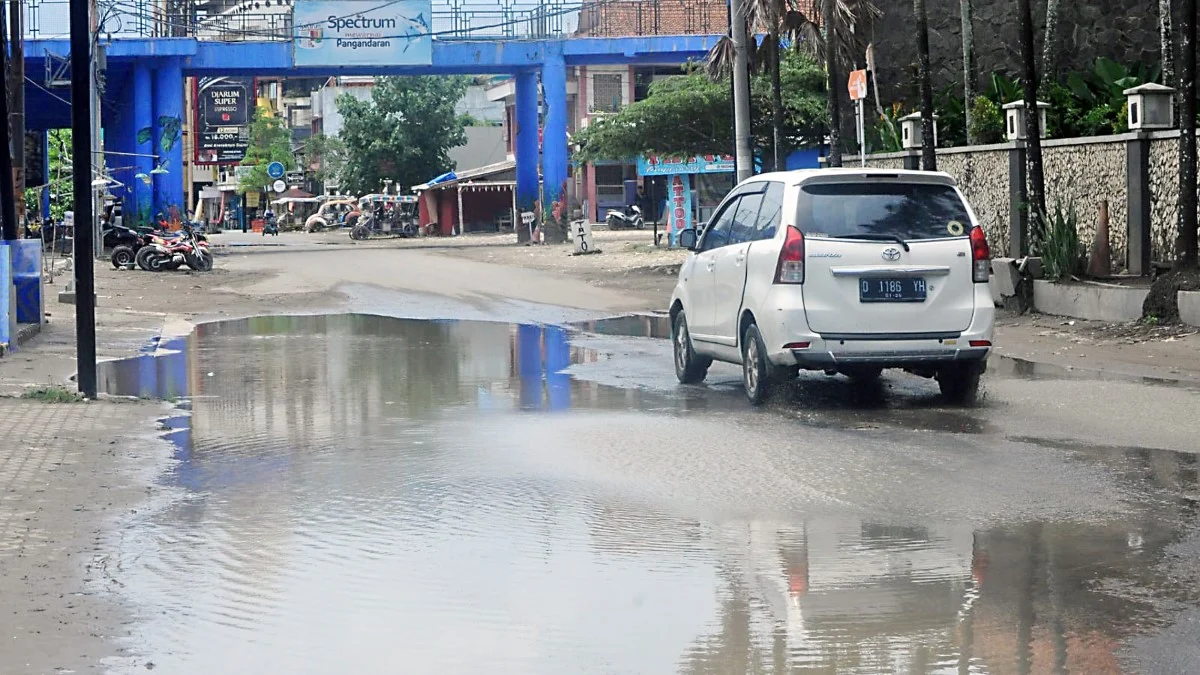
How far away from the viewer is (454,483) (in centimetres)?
905

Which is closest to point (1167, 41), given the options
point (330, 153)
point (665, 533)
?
point (665, 533)

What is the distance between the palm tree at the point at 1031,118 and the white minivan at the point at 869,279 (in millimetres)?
8174

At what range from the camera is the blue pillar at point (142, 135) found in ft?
172

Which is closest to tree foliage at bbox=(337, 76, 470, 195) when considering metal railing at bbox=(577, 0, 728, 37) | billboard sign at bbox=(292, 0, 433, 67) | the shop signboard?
metal railing at bbox=(577, 0, 728, 37)

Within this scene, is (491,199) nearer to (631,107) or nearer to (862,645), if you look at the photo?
(631,107)

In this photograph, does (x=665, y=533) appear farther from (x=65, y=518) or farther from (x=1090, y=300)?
(x=1090, y=300)

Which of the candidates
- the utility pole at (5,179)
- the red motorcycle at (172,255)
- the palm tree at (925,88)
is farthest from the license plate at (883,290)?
the red motorcycle at (172,255)

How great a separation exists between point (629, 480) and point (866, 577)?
2.62 metres

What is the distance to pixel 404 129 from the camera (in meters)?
85.9

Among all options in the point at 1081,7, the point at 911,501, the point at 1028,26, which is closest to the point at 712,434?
the point at 911,501

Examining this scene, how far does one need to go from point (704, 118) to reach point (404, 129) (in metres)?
46.9

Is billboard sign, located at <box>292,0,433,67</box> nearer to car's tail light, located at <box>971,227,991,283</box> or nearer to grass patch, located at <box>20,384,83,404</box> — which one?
grass patch, located at <box>20,384,83,404</box>

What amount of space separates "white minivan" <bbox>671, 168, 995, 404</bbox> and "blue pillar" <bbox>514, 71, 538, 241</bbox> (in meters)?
46.5

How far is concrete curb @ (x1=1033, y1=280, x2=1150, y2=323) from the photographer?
57.5 ft
